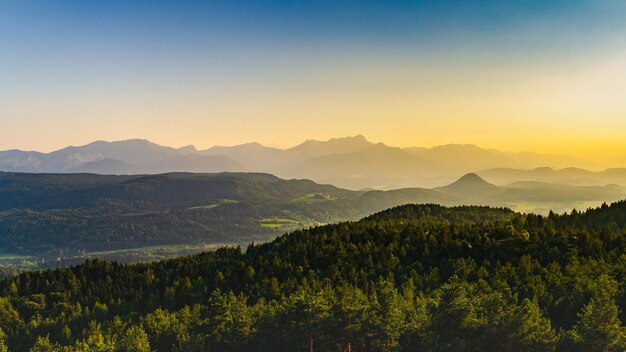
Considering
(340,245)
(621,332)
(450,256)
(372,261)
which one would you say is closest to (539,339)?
(621,332)

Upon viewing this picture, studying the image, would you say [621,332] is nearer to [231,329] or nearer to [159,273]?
[231,329]

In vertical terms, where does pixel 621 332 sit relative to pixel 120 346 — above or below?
above

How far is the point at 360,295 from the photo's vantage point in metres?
82.0

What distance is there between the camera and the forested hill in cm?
6719

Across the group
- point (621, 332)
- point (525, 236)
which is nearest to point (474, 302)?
point (621, 332)

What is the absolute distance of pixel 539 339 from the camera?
62.7 metres

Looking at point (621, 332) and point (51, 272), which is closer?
point (621, 332)

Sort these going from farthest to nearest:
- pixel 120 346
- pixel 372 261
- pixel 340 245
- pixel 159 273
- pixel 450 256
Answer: pixel 159 273
pixel 340 245
pixel 372 261
pixel 450 256
pixel 120 346

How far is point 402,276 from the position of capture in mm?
114875

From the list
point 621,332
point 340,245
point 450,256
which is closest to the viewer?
point 621,332

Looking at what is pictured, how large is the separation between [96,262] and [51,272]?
48.7 ft

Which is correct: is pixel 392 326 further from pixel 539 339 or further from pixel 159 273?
pixel 159 273

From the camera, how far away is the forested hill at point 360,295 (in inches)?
2645

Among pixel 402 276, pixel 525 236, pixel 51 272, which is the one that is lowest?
pixel 51 272
